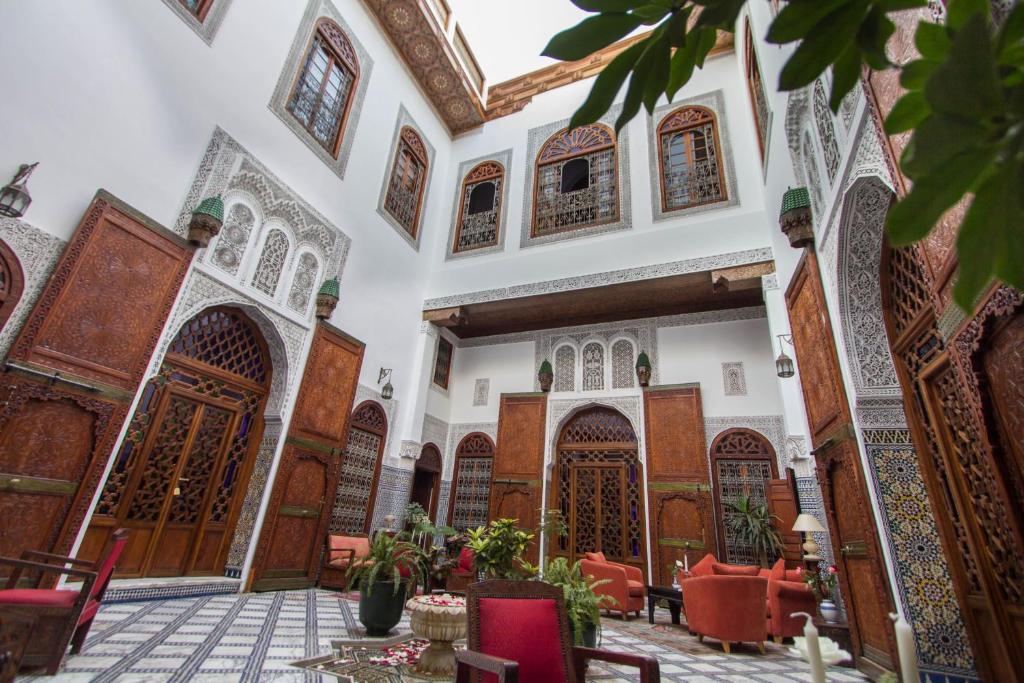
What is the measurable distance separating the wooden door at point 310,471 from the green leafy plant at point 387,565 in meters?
1.52

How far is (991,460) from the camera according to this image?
1.50 metres

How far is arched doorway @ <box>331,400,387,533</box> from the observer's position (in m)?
5.43

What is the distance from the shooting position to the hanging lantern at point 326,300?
202 inches

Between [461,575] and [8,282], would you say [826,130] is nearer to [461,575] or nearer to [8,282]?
[8,282]

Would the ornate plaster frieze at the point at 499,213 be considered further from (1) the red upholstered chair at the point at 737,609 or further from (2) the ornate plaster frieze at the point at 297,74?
(1) the red upholstered chair at the point at 737,609

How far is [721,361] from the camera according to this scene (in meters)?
6.53

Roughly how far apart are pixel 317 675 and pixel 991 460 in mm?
2735

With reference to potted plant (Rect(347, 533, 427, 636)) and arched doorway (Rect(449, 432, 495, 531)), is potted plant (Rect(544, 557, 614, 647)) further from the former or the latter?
arched doorway (Rect(449, 432, 495, 531))

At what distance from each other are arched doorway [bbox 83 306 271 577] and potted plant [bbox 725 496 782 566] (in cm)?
512

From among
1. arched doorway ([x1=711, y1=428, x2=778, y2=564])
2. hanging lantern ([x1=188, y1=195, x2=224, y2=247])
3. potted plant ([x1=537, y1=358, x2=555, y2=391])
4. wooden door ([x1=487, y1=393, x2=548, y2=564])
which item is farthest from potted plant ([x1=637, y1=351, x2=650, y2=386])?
hanging lantern ([x1=188, y1=195, x2=224, y2=247])

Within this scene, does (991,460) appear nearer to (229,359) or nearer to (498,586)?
(498,586)

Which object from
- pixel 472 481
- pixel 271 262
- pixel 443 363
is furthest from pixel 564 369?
pixel 271 262

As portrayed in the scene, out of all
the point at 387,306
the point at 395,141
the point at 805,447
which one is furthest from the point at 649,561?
the point at 395,141

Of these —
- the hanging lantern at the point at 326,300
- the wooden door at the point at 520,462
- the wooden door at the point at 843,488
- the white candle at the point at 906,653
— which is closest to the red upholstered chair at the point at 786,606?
the wooden door at the point at 843,488
